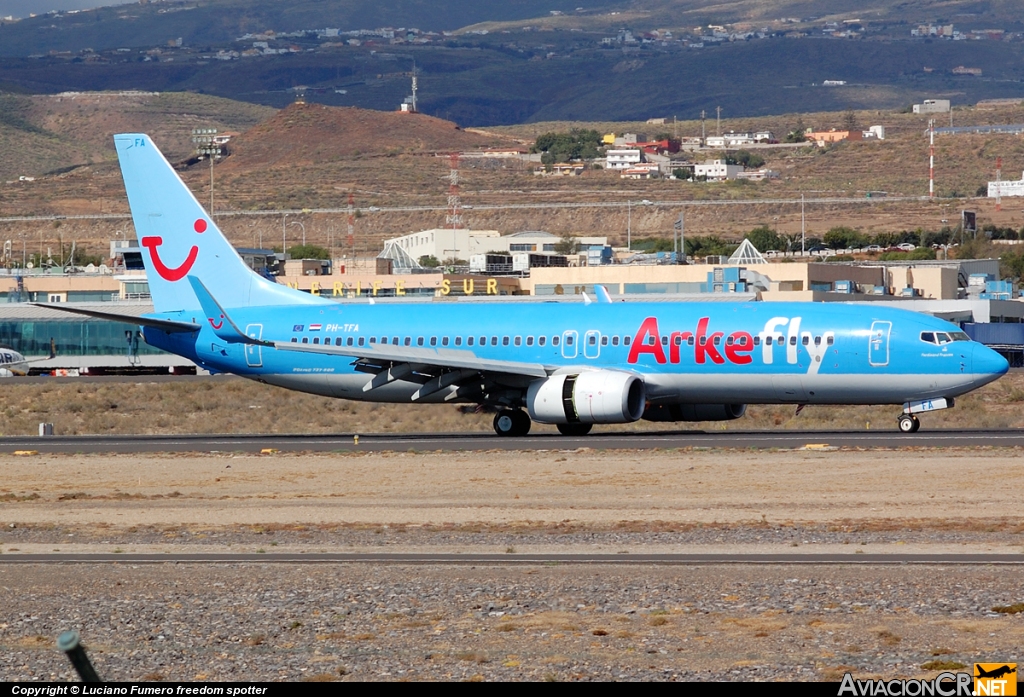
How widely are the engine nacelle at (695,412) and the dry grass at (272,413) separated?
3555 millimetres

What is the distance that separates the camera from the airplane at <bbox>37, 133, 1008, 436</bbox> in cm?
3872

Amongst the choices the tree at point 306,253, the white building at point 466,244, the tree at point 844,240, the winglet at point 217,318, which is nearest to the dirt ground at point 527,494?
the winglet at point 217,318

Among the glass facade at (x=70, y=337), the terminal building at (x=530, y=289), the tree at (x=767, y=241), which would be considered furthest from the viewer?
the tree at (x=767, y=241)

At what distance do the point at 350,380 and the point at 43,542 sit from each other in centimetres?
2081

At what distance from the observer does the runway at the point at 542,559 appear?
1970cm

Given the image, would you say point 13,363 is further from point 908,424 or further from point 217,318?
point 908,424

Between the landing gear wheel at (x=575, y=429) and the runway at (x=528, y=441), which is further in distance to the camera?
the landing gear wheel at (x=575, y=429)

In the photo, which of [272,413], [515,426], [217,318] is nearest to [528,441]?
[515,426]

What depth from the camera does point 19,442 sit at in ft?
144

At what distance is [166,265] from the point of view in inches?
Result: 1836

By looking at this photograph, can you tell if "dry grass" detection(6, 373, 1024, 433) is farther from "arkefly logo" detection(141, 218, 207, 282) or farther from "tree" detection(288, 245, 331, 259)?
"tree" detection(288, 245, 331, 259)

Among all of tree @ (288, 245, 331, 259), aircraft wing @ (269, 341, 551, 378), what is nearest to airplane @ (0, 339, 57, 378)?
aircraft wing @ (269, 341, 551, 378)

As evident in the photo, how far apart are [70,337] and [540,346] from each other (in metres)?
66.2

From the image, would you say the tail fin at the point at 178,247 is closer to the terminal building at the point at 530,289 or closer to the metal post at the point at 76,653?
the terminal building at the point at 530,289
